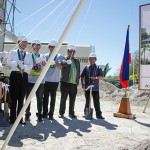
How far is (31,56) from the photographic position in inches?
237

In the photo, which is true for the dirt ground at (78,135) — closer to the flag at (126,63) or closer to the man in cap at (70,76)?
the man in cap at (70,76)

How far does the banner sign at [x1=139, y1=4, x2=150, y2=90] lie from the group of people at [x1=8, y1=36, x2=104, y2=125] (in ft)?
5.45

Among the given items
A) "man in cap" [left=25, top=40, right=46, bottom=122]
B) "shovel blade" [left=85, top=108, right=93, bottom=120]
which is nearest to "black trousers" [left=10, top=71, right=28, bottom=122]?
"man in cap" [left=25, top=40, right=46, bottom=122]

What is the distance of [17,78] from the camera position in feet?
18.7

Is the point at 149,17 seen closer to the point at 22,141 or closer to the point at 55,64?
the point at 55,64

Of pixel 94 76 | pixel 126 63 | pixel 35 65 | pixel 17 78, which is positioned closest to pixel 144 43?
pixel 94 76

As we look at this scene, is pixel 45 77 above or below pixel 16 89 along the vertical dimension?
above

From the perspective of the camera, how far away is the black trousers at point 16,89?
568 centimetres

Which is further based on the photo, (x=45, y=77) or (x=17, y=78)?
(x=45, y=77)

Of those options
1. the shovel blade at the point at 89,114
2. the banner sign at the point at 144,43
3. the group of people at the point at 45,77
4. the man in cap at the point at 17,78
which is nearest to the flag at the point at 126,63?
the group of people at the point at 45,77

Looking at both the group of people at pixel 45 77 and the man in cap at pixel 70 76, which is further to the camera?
the man in cap at pixel 70 76

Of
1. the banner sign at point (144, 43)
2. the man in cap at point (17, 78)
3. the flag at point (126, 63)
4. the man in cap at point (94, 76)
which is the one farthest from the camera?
the flag at point (126, 63)

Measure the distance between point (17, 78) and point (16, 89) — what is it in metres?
0.24

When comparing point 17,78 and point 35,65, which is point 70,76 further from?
point 17,78
